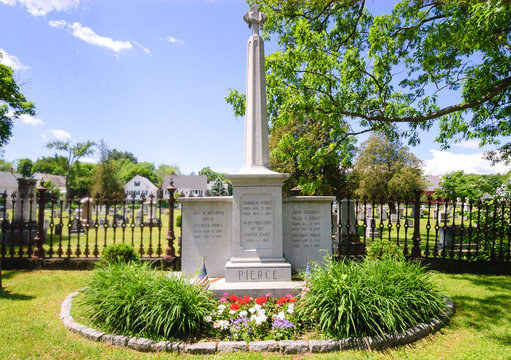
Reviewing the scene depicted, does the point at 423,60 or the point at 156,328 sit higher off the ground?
the point at 423,60

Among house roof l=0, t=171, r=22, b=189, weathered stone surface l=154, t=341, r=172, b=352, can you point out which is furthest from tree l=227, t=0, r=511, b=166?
house roof l=0, t=171, r=22, b=189

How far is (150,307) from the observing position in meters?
4.02

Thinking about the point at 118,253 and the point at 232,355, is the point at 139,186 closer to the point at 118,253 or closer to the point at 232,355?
the point at 118,253

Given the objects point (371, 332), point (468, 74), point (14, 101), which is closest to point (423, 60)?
point (468, 74)

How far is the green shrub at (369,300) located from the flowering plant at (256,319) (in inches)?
13.5

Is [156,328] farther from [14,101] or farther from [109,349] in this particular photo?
[14,101]

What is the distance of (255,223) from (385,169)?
2895 centimetres

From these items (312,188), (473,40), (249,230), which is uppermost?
(473,40)

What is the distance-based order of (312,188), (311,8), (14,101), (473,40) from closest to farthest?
(473,40)
(312,188)
(311,8)
(14,101)

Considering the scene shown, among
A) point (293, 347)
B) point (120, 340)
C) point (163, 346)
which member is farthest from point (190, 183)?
point (293, 347)

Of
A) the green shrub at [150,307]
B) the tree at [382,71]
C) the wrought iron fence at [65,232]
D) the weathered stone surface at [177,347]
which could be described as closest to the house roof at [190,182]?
the wrought iron fence at [65,232]

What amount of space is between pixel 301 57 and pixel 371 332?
7.81 m

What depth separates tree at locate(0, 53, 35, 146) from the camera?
46.0ft

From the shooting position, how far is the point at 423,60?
9.02 m
